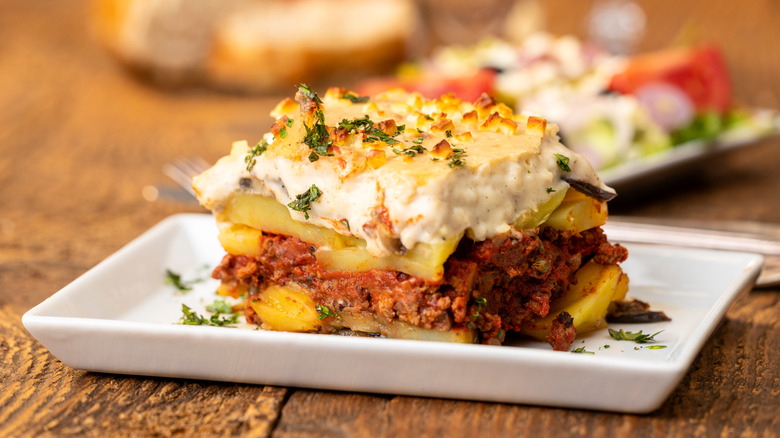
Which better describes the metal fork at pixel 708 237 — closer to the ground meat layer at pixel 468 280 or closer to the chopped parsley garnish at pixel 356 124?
the ground meat layer at pixel 468 280

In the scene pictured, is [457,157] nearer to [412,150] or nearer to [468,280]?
[412,150]

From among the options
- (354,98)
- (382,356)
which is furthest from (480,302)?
(354,98)

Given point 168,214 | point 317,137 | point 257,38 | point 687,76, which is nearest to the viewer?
point 317,137

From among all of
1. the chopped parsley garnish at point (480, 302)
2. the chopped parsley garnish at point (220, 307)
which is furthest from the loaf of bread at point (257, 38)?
the chopped parsley garnish at point (480, 302)

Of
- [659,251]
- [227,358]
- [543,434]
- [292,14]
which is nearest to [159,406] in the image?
[227,358]

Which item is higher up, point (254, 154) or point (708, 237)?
point (254, 154)

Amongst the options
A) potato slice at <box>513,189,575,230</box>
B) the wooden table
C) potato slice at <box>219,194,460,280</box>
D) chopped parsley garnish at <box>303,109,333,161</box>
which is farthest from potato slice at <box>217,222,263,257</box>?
potato slice at <box>513,189,575,230</box>

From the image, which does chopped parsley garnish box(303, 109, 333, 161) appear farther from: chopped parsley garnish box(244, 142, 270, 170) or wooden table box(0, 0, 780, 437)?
wooden table box(0, 0, 780, 437)
